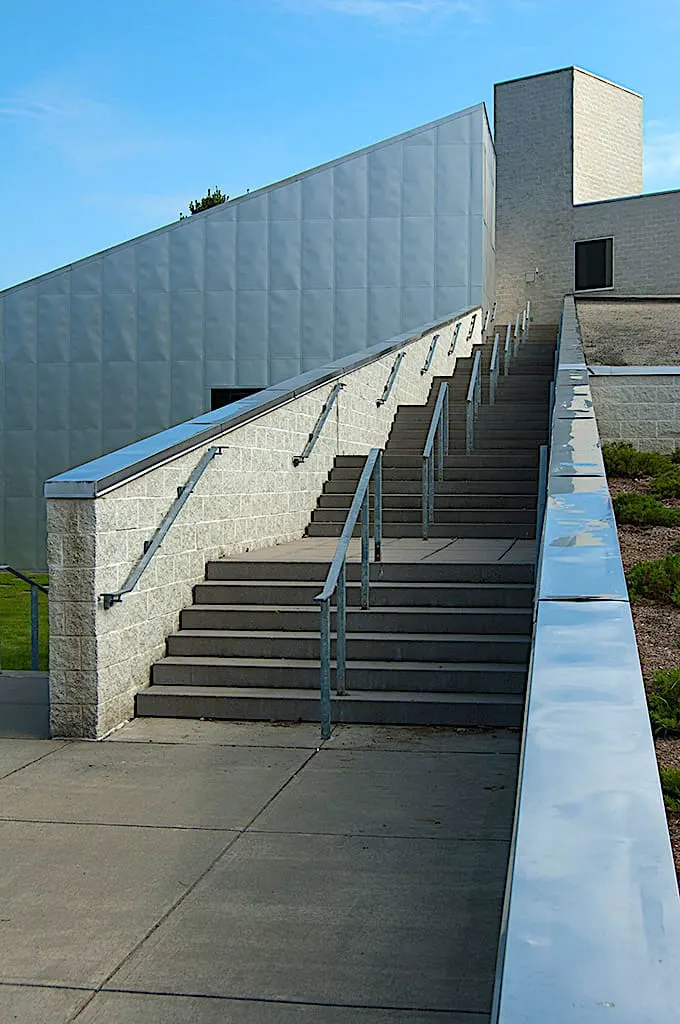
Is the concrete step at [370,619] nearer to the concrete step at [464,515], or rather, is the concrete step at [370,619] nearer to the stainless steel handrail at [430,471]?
the stainless steel handrail at [430,471]

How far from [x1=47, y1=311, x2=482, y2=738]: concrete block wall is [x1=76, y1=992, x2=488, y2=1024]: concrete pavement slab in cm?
331

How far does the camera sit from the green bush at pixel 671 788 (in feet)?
13.4

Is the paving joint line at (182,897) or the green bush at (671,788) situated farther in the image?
the green bush at (671,788)

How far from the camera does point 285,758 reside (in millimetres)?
6176

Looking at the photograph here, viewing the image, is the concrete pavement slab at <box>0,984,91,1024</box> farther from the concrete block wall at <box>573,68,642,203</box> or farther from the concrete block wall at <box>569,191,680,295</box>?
the concrete block wall at <box>573,68,642,203</box>

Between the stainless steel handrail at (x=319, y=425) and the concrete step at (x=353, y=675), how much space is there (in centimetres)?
342

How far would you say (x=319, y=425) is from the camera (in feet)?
36.8

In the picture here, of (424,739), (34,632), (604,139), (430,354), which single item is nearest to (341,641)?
(424,739)

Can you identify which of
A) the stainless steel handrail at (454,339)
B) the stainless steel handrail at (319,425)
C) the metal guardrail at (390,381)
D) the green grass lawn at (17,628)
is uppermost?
the stainless steel handrail at (454,339)

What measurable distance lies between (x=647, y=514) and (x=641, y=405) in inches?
161

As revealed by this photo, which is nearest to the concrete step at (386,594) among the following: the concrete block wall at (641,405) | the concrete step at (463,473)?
the concrete step at (463,473)

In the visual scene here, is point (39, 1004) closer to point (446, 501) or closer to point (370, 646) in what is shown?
point (370, 646)

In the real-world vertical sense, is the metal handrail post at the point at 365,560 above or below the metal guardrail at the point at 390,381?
below

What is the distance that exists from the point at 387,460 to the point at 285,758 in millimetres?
6625
